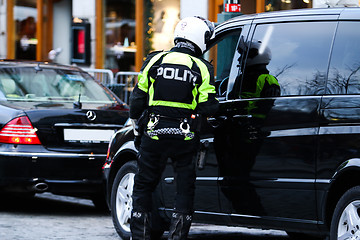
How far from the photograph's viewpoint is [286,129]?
242 inches

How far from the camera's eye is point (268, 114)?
632 cm

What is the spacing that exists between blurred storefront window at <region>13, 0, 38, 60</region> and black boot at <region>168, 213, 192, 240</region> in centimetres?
1452

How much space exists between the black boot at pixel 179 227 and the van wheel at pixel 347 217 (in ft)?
3.85

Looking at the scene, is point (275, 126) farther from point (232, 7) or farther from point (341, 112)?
point (232, 7)

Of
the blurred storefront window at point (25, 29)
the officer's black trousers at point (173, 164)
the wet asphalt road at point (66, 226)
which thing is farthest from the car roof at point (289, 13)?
the blurred storefront window at point (25, 29)

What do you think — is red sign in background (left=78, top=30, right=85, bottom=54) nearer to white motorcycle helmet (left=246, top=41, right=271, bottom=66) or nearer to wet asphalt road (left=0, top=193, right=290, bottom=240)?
wet asphalt road (left=0, top=193, right=290, bottom=240)

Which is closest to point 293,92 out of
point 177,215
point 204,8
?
point 177,215

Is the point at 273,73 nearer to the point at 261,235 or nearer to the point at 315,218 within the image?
the point at 315,218

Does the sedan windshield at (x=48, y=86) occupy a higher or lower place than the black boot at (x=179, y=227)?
higher

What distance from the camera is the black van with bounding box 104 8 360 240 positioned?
5.78 m

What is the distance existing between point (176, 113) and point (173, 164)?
0.43 meters

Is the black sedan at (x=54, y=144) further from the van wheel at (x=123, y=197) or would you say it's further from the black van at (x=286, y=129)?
the black van at (x=286, y=129)

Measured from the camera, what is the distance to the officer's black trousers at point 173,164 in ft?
21.4

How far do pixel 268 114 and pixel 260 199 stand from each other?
23.9 inches
